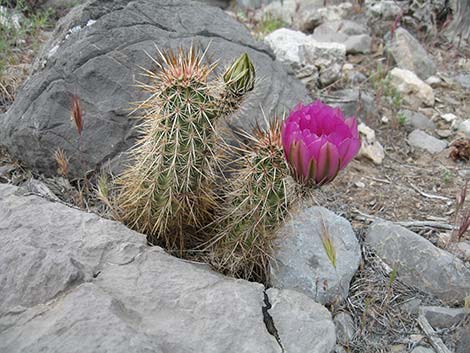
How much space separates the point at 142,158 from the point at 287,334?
891 mm

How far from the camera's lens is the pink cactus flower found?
74.8 inches

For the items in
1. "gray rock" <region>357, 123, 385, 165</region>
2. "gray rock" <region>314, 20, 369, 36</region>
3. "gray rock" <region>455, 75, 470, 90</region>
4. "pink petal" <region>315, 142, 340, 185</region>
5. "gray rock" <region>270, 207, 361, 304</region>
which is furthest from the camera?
"gray rock" <region>314, 20, 369, 36</region>

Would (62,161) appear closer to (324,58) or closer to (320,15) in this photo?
(324,58)

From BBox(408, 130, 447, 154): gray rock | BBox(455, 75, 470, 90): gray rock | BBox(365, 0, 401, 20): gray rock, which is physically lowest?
BBox(408, 130, 447, 154): gray rock

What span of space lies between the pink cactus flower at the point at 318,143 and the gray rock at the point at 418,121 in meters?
2.30

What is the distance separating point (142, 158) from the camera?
241 cm

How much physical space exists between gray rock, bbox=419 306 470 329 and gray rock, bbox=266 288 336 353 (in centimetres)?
62

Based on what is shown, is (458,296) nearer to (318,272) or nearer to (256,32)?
(318,272)

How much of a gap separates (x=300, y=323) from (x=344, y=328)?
0.39 m

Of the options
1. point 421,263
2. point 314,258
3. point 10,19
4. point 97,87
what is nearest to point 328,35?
point 10,19

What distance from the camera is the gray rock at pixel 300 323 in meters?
2.03

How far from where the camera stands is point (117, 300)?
1.94m

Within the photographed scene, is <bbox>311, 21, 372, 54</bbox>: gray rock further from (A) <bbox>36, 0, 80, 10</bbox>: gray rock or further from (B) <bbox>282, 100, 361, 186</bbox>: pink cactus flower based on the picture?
(B) <bbox>282, 100, 361, 186</bbox>: pink cactus flower

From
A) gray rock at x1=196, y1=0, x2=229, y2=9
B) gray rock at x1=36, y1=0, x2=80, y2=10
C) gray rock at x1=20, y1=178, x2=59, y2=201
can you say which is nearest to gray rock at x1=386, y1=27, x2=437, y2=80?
gray rock at x1=196, y1=0, x2=229, y2=9
